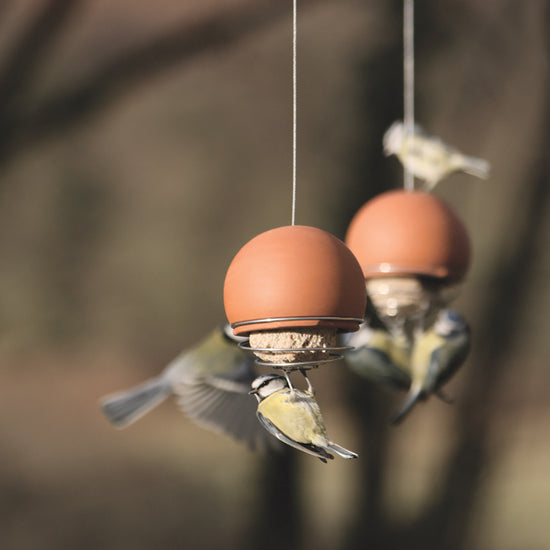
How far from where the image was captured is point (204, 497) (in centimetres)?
332

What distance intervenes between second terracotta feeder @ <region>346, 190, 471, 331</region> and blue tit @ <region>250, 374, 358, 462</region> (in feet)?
1.61

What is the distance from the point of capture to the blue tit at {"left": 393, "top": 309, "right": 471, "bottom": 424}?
162cm

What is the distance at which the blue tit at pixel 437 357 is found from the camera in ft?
5.30

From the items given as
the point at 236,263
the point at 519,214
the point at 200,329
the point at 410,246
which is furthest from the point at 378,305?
the point at 519,214

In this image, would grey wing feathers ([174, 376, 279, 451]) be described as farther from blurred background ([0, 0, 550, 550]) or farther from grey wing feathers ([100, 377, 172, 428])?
blurred background ([0, 0, 550, 550])

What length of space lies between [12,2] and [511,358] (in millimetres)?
2964

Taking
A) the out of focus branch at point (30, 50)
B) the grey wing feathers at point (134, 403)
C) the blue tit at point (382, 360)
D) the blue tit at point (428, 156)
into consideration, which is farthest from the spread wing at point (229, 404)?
the out of focus branch at point (30, 50)

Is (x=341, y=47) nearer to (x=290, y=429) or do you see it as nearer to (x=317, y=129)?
(x=317, y=129)

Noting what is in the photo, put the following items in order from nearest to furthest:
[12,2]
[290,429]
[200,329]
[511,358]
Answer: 1. [290,429]
2. [12,2]
3. [200,329]
4. [511,358]

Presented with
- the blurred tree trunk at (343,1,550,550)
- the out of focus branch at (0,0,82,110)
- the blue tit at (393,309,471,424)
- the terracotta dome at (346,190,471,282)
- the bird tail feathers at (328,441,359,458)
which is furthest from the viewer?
the blurred tree trunk at (343,1,550,550)

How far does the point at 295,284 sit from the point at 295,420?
215mm

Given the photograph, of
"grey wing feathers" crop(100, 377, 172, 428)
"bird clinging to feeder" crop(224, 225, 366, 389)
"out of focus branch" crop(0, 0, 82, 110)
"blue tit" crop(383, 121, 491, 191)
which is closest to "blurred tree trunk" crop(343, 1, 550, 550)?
"grey wing feathers" crop(100, 377, 172, 428)

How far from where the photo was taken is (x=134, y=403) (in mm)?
2459

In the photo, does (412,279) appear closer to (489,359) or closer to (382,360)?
(382,360)
